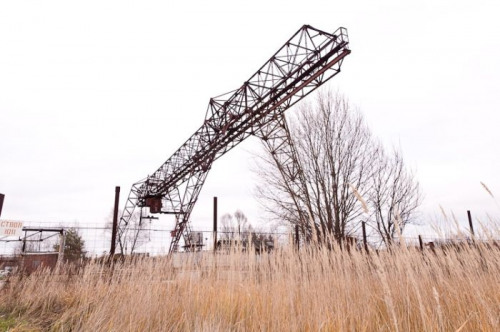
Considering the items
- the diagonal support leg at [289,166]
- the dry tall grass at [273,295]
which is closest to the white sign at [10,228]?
the dry tall grass at [273,295]

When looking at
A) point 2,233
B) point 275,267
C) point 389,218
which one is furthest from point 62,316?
point 389,218

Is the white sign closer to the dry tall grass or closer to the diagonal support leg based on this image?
the dry tall grass

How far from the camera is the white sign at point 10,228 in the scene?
6.78 m

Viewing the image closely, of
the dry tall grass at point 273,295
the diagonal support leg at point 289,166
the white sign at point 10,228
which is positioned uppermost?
the diagonal support leg at point 289,166

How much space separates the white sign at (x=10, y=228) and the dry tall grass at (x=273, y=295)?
175 cm

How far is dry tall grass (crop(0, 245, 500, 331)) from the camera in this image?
122 inches

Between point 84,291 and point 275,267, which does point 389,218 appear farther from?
point 84,291

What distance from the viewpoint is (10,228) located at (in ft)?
22.5

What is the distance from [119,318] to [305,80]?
365 inches

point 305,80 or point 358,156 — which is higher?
point 305,80

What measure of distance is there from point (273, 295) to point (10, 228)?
6.71 metres

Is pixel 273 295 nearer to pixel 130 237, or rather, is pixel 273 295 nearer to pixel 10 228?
pixel 10 228

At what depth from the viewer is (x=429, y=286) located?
152 inches

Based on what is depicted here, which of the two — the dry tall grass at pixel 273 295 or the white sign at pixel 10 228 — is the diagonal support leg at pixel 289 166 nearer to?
the dry tall grass at pixel 273 295
